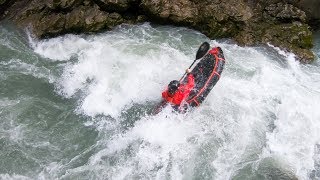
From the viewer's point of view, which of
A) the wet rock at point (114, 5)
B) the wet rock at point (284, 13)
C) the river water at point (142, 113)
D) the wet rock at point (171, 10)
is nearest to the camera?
the river water at point (142, 113)

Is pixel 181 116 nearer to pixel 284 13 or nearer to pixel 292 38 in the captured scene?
pixel 292 38

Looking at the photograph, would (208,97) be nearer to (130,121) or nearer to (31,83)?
(130,121)

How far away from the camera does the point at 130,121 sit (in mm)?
10805

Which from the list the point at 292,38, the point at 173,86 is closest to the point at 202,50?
the point at 173,86

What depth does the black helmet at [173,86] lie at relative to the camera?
10287 mm

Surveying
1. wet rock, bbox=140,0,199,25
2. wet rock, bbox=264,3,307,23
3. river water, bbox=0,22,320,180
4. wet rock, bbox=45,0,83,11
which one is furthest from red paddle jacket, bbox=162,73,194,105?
wet rock, bbox=264,3,307,23

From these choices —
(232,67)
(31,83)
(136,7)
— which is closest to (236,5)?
(232,67)

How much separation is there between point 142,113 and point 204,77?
2.08 metres

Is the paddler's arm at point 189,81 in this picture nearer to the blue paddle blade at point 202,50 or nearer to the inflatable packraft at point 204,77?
A: the inflatable packraft at point 204,77

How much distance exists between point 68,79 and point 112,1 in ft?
11.4

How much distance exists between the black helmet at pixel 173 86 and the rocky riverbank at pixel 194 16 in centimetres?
422

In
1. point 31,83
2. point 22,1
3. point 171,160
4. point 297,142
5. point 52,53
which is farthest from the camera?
point 22,1

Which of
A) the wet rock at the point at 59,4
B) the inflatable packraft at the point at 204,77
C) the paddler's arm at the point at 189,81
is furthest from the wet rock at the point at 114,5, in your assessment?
the paddler's arm at the point at 189,81

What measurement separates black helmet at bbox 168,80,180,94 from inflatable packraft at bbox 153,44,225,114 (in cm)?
43
